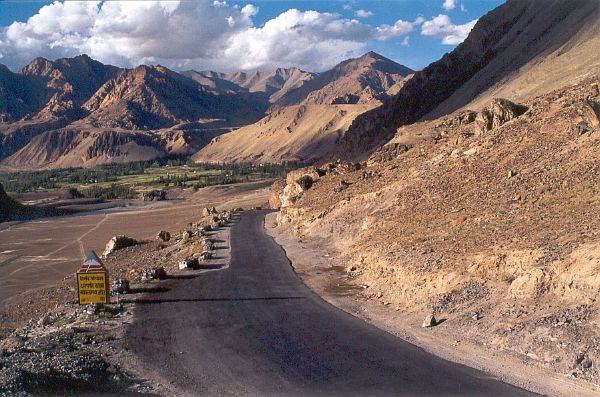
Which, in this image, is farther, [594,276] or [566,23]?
[566,23]

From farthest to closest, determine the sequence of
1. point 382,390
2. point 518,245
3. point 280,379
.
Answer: point 518,245 → point 280,379 → point 382,390

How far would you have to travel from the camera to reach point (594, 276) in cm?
1388

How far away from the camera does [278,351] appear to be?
1405cm

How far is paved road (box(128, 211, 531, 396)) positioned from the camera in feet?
38.8

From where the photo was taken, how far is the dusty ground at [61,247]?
2892cm

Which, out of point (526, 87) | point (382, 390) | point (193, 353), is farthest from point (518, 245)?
point (526, 87)

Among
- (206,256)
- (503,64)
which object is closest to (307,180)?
(206,256)

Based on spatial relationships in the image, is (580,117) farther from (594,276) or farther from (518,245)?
(594,276)

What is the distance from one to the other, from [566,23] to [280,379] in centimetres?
6839

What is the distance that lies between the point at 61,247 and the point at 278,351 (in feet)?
153

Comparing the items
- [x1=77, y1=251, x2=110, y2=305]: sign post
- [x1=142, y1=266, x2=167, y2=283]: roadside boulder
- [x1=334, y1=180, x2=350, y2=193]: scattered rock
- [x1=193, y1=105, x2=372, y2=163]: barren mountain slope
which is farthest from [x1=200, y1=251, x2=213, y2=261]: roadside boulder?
[x1=193, y1=105, x2=372, y2=163]: barren mountain slope

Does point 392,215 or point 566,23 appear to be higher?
point 566,23

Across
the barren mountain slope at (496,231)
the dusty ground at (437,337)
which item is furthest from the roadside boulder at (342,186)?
the dusty ground at (437,337)

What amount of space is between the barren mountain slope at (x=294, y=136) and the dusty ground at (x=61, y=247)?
179ft
